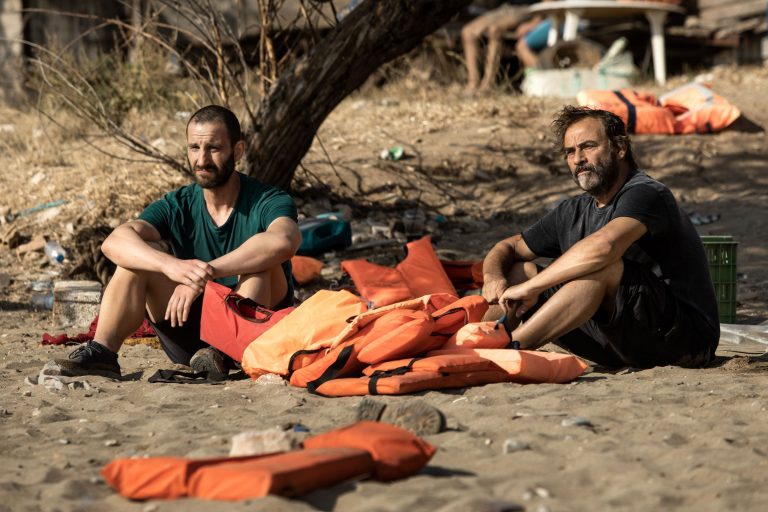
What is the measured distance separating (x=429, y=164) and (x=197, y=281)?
5.67 meters

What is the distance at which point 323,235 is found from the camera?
307 inches

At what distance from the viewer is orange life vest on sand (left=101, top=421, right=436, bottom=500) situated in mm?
2746

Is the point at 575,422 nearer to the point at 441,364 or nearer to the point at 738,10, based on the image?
the point at 441,364

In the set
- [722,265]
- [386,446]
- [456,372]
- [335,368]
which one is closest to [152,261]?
[335,368]

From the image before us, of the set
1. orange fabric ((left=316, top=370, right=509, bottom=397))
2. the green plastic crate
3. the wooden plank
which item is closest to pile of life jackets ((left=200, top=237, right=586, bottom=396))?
orange fabric ((left=316, top=370, right=509, bottom=397))

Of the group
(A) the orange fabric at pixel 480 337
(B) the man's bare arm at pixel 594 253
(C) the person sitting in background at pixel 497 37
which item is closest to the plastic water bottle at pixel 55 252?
(A) the orange fabric at pixel 480 337

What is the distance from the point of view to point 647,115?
10.9 meters

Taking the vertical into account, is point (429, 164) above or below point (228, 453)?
above

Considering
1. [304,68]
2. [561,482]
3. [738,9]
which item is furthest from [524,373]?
[738,9]

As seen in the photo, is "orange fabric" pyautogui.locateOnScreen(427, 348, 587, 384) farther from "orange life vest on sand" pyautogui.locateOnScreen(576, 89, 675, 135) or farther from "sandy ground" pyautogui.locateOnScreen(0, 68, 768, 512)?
"orange life vest on sand" pyautogui.locateOnScreen(576, 89, 675, 135)

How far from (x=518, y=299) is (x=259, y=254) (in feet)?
3.86

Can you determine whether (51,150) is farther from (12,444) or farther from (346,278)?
(12,444)

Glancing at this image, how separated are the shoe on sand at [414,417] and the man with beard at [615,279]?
1119mm

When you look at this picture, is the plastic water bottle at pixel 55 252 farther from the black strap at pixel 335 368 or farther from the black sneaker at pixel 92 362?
the black strap at pixel 335 368
